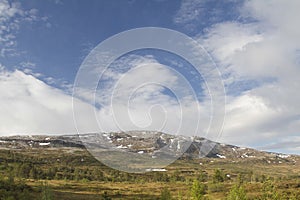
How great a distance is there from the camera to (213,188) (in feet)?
426

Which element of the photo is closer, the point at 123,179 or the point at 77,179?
the point at 77,179

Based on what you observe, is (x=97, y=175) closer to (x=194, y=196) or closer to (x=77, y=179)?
(x=77, y=179)

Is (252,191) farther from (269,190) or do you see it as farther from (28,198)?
(28,198)

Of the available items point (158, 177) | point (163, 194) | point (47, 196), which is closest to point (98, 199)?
point (163, 194)

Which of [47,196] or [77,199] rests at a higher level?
[47,196]

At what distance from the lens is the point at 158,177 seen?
194 m

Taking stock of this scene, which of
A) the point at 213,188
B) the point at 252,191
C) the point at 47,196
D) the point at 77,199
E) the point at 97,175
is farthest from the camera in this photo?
the point at 97,175

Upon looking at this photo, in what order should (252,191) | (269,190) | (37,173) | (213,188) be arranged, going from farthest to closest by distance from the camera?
(37,173), (213,188), (252,191), (269,190)

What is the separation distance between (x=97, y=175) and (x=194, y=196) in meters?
128

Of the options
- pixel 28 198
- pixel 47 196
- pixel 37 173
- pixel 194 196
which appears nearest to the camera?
pixel 47 196

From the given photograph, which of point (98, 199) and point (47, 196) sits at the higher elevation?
point (47, 196)

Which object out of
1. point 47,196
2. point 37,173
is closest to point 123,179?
point 37,173

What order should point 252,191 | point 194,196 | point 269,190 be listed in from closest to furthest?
point 194,196, point 269,190, point 252,191

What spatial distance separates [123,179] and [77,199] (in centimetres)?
9713
